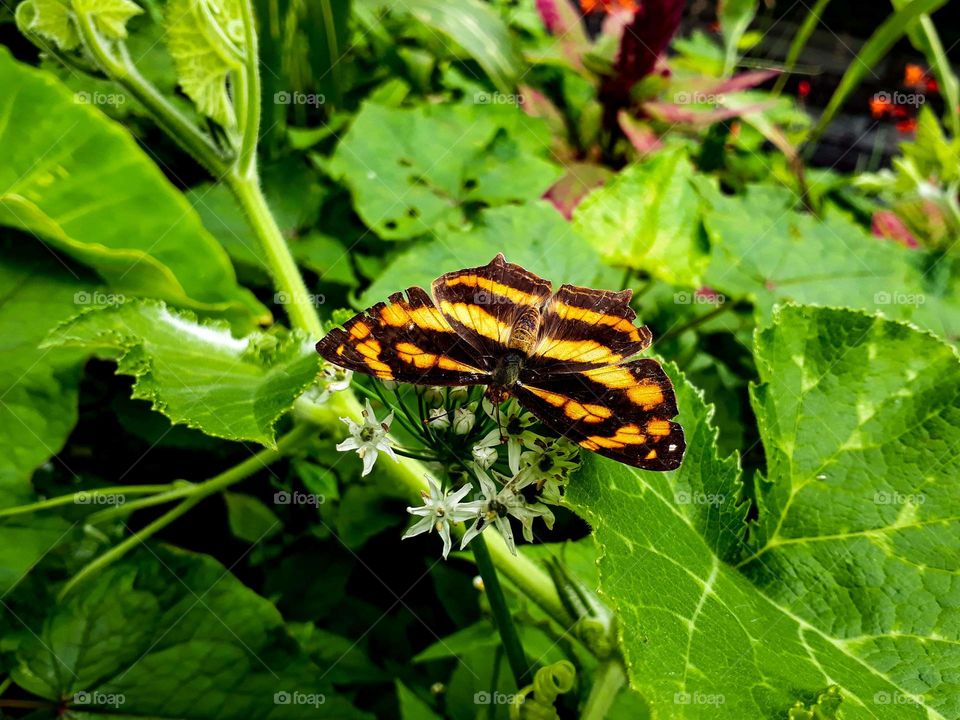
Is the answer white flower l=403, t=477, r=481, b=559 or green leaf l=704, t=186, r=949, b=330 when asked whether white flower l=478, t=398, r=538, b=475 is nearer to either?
white flower l=403, t=477, r=481, b=559

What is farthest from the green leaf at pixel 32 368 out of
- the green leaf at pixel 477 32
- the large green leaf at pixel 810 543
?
the green leaf at pixel 477 32

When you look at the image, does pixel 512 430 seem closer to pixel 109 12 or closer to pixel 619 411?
pixel 619 411

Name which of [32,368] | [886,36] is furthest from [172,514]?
[886,36]

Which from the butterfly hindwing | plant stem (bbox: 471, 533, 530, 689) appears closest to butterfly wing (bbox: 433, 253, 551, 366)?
the butterfly hindwing

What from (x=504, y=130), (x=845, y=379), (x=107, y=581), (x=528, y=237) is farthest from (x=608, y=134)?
(x=107, y=581)

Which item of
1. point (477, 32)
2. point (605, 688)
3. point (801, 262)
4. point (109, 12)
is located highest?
point (109, 12)
